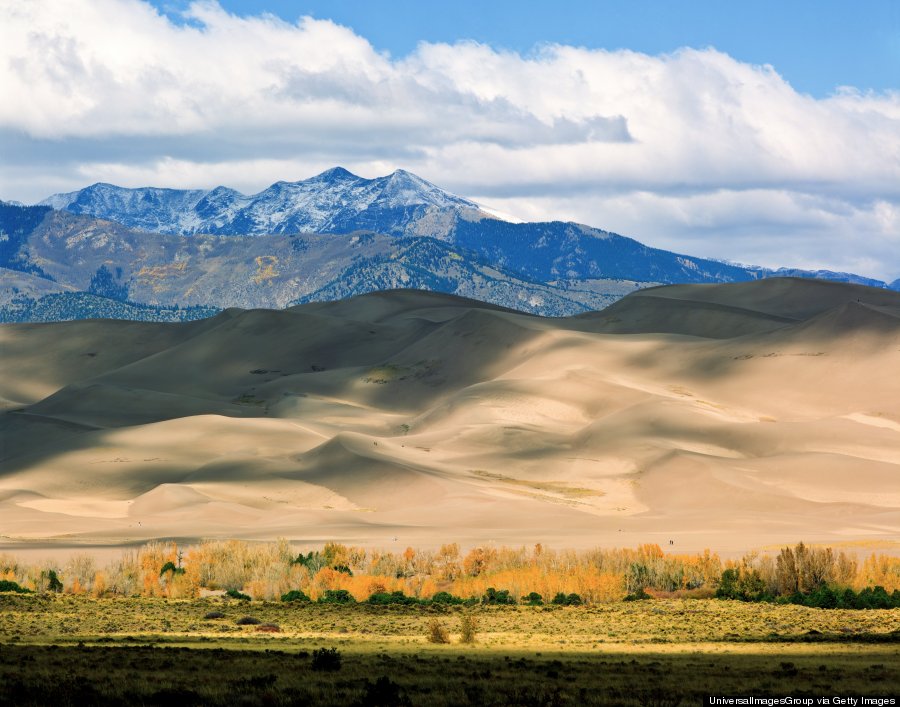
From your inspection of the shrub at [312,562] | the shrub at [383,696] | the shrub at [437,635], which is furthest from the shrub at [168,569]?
the shrub at [383,696]

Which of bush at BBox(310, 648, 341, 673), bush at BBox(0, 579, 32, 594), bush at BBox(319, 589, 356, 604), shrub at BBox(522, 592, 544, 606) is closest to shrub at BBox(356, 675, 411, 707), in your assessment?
bush at BBox(310, 648, 341, 673)

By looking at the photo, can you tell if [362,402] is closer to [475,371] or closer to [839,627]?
[475,371]

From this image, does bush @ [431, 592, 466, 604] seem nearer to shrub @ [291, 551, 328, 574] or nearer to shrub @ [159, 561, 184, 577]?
shrub @ [291, 551, 328, 574]

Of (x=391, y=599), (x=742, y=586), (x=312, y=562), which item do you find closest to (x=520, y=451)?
(x=312, y=562)

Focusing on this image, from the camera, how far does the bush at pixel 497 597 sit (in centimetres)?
5538

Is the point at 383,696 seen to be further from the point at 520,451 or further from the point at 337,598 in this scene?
the point at 520,451

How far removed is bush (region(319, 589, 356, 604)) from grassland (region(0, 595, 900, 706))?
5.86 feet

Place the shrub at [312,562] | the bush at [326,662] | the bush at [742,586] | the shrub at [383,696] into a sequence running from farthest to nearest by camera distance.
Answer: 1. the shrub at [312,562]
2. the bush at [742,586]
3. the bush at [326,662]
4. the shrub at [383,696]

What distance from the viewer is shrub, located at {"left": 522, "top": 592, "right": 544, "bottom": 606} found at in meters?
55.1

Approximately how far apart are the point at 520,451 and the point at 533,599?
7796 cm

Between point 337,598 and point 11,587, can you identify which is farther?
point 11,587

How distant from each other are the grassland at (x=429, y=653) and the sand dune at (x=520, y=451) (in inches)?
1157

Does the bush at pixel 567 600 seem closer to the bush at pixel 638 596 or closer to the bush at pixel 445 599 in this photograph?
the bush at pixel 638 596

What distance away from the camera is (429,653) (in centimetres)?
3834
